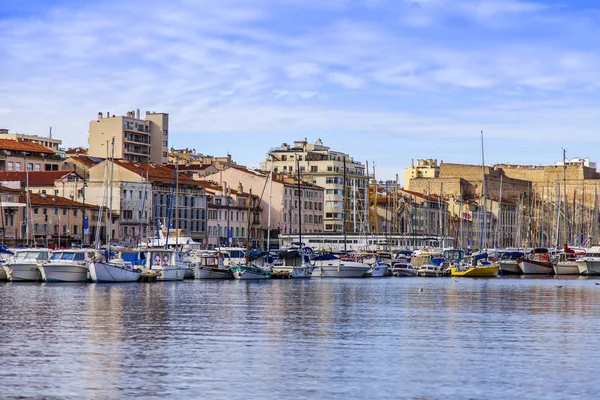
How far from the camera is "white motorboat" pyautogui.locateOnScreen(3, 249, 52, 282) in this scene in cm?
8594

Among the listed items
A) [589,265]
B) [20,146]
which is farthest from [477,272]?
[20,146]

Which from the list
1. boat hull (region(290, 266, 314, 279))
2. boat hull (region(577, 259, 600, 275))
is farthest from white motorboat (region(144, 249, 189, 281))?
boat hull (region(577, 259, 600, 275))

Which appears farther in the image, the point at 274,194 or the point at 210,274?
the point at 274,194

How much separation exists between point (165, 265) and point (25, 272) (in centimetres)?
1123

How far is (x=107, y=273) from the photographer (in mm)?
85438

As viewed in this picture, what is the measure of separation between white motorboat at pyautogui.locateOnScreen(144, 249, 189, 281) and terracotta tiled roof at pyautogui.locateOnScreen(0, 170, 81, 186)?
50.9 m

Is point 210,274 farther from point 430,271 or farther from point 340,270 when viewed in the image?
point 430,271

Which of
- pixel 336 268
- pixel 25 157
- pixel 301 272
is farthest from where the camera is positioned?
pixel 25 157

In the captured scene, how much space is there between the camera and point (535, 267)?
130m

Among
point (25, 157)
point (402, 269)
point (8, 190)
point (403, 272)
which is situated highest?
point (25, 157)

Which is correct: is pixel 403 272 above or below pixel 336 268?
below

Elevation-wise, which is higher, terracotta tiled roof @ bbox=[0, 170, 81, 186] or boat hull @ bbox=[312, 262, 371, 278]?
terracotta tiled roof @ bbox=[0, 170, 81, 186]

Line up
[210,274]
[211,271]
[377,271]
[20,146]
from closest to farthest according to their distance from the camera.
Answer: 1. [210,274]
2. [211,271]
3. [377,271]
4. [20,146]

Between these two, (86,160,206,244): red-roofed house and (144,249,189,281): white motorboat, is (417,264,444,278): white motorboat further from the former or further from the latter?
(144,249,189,281): white motorboat
